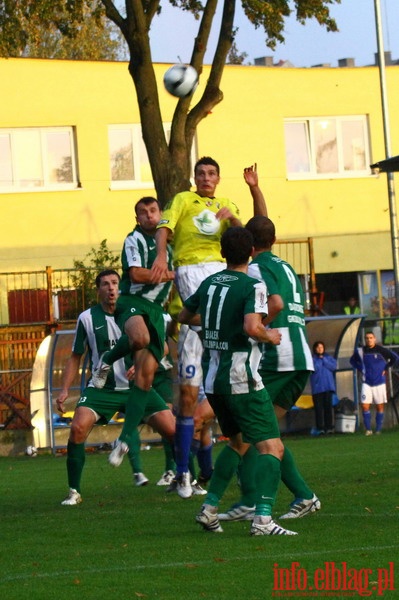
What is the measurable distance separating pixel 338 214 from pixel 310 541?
28.1 metres

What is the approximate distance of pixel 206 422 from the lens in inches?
460

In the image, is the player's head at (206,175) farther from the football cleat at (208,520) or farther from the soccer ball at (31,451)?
the soccer ball at (31,451)

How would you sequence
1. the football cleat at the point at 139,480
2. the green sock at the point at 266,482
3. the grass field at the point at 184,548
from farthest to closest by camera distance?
the football cleat at the point at 139,480
the green sock at the point at 266,482
the grass field at the point at 184,548

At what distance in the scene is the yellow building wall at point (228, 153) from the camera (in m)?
32.9

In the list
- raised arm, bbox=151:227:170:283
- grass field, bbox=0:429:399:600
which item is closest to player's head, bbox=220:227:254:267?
grass field, bbox=0:429:399:600

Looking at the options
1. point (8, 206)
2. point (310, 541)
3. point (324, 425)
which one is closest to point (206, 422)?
point (310, 541)

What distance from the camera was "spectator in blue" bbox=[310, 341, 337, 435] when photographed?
24.0m

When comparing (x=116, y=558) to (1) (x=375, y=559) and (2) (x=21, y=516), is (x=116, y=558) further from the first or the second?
(2) (x=21, y=516)

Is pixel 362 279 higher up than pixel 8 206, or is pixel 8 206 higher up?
pixel 8 206

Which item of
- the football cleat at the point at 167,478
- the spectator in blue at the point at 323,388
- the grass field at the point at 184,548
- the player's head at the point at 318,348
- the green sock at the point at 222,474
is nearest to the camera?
the grass field at the point at 184,548

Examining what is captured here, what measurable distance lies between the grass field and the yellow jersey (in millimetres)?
2031

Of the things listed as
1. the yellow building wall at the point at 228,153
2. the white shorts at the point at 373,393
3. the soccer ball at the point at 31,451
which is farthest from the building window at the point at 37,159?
the white shorts at the point at 373,393

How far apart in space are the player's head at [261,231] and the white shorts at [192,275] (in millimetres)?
1680

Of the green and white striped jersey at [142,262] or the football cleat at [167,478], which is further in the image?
the football cleat at [167,478]
